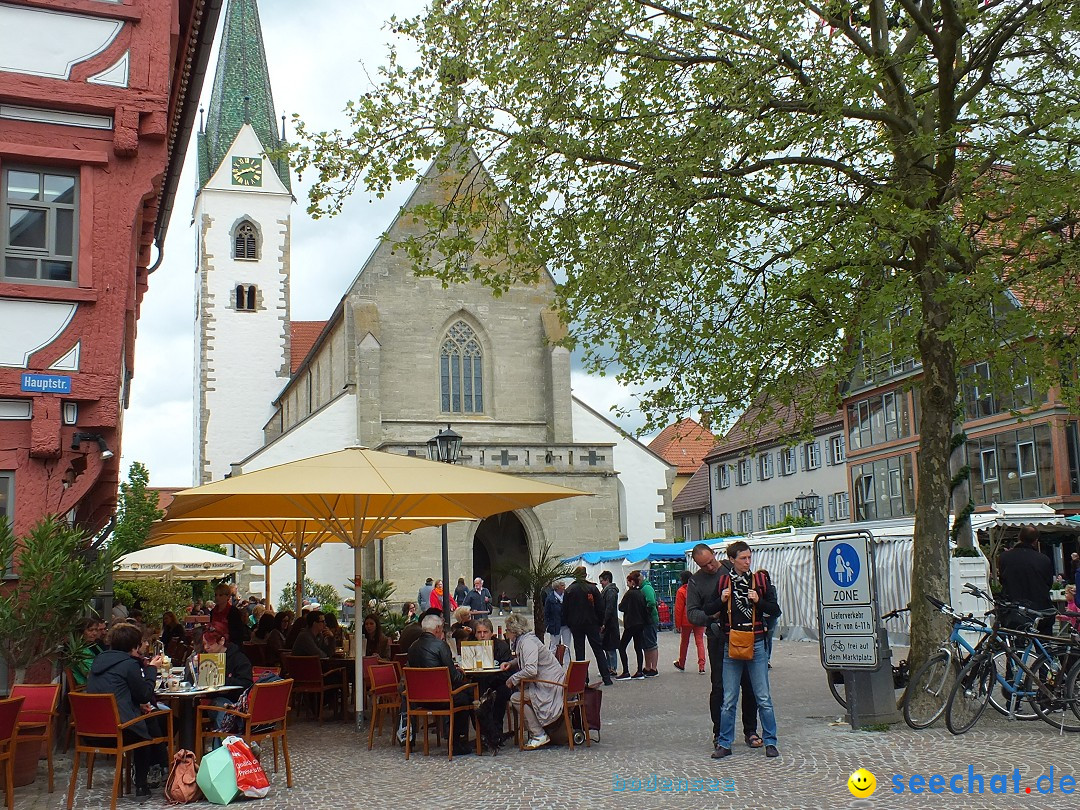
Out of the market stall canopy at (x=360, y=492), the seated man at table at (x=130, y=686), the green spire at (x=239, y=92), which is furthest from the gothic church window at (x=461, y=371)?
the seated man at table at (x=130, y=686)

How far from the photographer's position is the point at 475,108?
11945 mm

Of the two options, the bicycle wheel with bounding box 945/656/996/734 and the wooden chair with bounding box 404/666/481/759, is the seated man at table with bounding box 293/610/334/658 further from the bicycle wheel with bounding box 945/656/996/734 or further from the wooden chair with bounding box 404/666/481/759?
the bicycle wheel with bounding box 945/656/996/734

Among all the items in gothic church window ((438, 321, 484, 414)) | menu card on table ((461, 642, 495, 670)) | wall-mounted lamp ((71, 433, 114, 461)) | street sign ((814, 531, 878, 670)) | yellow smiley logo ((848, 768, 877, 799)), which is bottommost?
yellow smiley logo ((848, 768, 877, 799))

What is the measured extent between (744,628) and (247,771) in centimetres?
403

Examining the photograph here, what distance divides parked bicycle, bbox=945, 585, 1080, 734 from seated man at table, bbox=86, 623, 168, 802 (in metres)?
6.69

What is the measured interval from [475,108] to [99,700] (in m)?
7.11

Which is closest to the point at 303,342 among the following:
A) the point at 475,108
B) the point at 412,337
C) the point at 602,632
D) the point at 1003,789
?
the point at 412,337

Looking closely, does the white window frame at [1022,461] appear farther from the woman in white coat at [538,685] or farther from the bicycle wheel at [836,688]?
the woman in white coat at [538,685]

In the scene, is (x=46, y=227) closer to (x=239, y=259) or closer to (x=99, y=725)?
(x=99, y=725)

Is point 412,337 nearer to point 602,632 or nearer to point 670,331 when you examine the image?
point 602,632

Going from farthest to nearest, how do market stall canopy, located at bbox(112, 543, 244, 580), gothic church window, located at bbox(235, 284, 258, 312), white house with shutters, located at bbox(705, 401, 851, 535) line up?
gothic church window, located at bbox(235, 284, 258, 312) < white house with shutters, located at bbox(705, 401, 851, 535) < market stall canopy, located at bbox(112, 543, 244, 580)

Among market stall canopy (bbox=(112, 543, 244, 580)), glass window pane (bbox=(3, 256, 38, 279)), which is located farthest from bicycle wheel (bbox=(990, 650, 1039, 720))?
market stall canopy (bbox=(112, 543, 244, 580))

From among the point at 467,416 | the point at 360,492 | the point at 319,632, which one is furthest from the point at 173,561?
the point at 467,416

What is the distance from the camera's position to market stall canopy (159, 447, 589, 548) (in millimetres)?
10180
